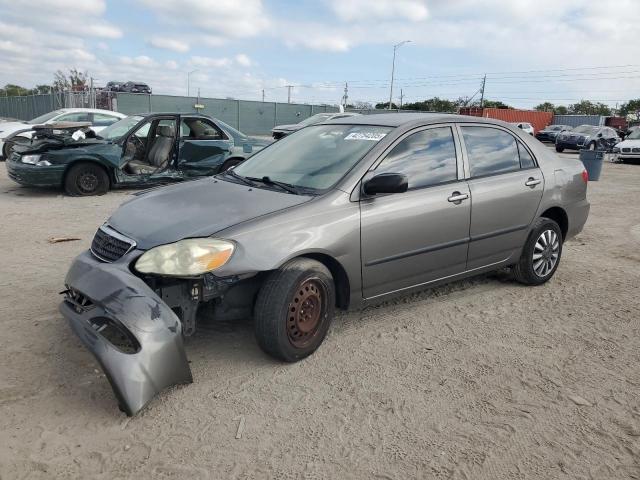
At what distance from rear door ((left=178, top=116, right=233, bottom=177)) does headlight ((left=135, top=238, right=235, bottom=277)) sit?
21.1 ft

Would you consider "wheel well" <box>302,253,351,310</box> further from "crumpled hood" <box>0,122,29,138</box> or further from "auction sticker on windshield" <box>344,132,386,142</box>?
"crumpled hood" <box>0,122,29,138</box>

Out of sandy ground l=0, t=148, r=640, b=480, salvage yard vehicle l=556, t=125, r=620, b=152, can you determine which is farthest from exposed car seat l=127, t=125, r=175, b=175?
salvage yard vehicle l=556, t=125, r=620, b=152

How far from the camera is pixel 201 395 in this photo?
2.98 m

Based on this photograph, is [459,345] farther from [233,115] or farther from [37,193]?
[233,115]

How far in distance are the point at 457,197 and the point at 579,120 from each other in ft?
167

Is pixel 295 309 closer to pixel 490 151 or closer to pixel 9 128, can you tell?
pixel 490 151

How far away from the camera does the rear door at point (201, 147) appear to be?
30.0 feet

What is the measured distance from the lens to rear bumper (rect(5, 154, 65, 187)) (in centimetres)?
853

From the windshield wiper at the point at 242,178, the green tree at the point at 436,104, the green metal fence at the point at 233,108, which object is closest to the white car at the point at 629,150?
the green metal fence at the point at 233,108

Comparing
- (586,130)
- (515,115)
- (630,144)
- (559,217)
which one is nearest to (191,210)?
(559,217)

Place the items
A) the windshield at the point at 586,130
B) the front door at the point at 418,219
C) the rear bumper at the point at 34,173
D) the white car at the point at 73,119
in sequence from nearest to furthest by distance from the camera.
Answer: the front door at the point at 418,219
the rear bumper at the point at 34,173
the white car at the point at 73,119
the windshield at the point at 586,130

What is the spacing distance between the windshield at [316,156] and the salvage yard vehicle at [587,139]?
80.8ft

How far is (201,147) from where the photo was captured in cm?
929

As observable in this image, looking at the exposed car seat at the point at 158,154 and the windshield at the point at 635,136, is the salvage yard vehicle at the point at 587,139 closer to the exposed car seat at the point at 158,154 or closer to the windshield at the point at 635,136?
the windshield at the point at 635,136
